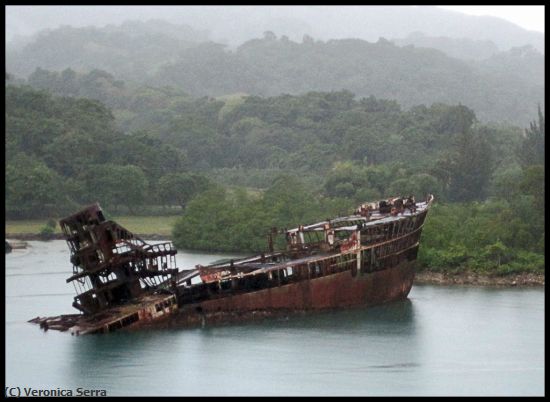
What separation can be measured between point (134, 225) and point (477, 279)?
1254 inches

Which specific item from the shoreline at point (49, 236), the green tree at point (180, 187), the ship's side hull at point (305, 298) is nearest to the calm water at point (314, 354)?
the ship's side hull at point (305, 298)

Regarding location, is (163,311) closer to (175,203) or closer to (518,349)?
(518,349)

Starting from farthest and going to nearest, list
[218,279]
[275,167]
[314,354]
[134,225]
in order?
[275,167]
[134,225]
[218,279]
[314,354]

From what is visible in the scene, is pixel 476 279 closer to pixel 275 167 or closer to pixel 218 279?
pixel 218 279

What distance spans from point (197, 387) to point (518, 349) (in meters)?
11.6

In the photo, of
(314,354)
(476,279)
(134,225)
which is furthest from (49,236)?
(314,354)

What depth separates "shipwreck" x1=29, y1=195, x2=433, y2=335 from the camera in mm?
43031

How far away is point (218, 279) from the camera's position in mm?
43812

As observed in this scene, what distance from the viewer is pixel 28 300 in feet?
162

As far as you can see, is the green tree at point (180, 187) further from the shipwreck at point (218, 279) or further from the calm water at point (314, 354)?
the shipwreck at point (218, 279)

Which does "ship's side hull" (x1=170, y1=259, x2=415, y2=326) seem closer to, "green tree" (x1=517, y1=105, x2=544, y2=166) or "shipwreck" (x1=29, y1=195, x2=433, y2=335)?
"shipwreck" (x1=29, y1=195, x2=433, y2=335)

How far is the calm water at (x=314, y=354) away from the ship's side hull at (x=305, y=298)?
52 centimetres

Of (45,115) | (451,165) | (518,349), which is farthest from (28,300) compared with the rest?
(45,115)

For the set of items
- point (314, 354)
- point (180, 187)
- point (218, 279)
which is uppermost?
point (180, 187)
